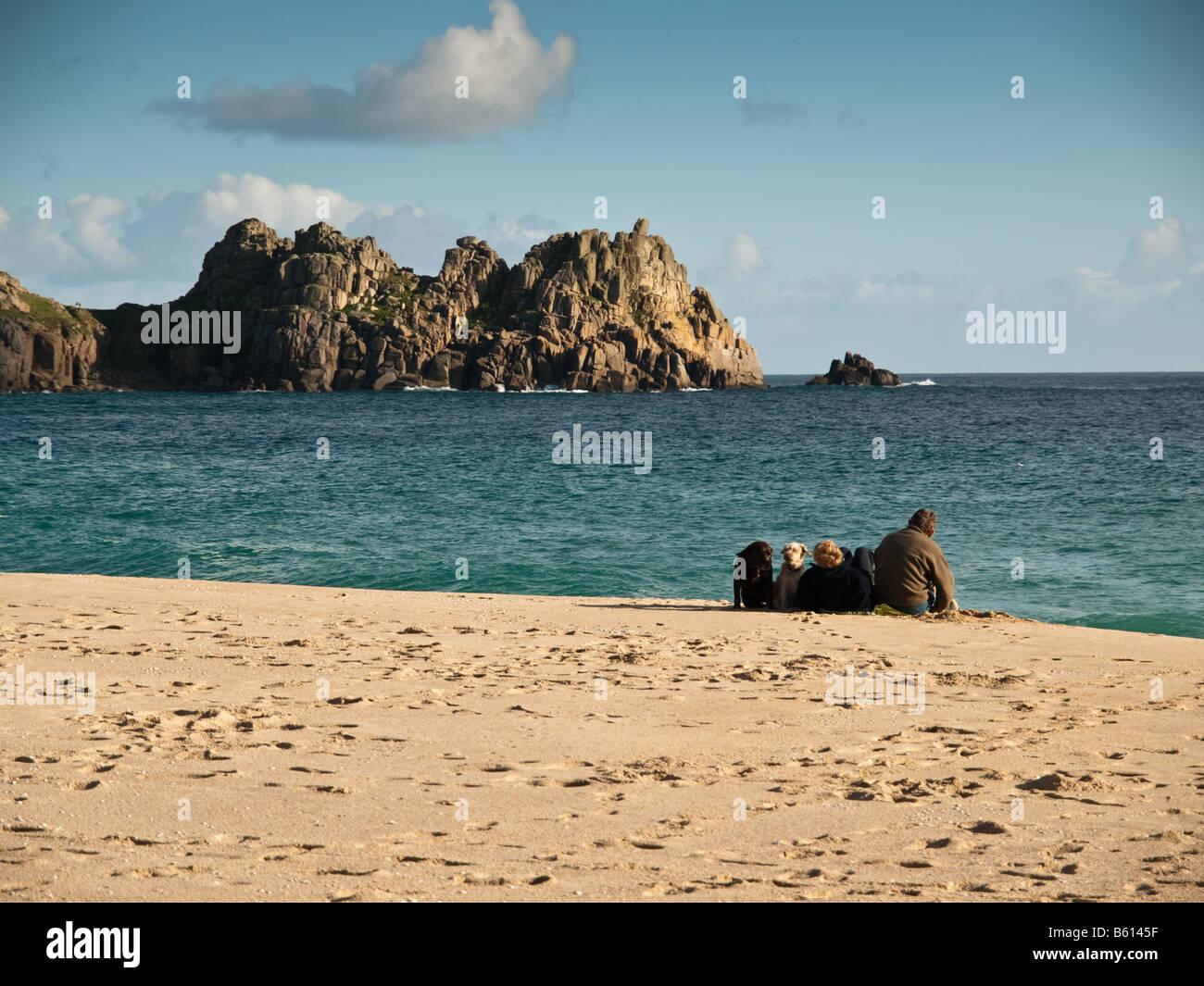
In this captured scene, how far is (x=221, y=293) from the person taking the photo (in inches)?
7451

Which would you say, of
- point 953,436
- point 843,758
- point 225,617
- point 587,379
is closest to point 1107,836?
point 843,758

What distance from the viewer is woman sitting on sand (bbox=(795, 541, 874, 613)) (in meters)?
14.2

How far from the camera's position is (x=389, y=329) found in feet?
559

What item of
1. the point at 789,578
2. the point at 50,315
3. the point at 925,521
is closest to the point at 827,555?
the point at 789,578

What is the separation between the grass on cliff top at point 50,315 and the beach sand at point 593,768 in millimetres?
178564

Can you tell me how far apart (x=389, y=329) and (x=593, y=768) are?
170452 mm

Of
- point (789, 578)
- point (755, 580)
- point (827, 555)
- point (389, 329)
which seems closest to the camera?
point (827, 555)

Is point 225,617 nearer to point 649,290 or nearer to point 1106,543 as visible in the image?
point 1106,543

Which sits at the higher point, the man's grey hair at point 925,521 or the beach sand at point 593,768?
the man's grey hair at point 925,521

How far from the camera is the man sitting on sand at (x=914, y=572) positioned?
13.8 metres

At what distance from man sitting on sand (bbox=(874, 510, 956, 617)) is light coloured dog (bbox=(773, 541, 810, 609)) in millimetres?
1191

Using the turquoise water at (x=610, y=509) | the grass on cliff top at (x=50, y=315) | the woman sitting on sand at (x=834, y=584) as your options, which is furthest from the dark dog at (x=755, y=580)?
the grass on cliff top at (x=50, y=315)

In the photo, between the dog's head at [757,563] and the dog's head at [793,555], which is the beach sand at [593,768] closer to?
the dog's head at [793,555]

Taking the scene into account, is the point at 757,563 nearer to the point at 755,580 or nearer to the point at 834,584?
the point at 755,580
